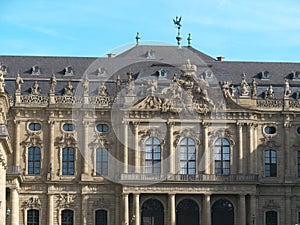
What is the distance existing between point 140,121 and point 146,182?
589 centimetres

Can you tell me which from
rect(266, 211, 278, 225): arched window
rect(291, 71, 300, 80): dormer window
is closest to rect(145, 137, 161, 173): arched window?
rect(266, 211, 278, 225): arched window

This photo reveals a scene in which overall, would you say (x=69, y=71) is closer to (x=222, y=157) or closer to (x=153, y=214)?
(x=153, y=214)

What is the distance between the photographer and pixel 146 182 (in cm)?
8862

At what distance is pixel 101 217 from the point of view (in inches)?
3556

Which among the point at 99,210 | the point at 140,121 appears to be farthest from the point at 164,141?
the point at 99,210

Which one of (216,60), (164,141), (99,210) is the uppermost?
(216,60)

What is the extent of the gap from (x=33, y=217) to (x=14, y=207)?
394 centimetres

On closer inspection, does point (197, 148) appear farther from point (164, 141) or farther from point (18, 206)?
point (18, 206)

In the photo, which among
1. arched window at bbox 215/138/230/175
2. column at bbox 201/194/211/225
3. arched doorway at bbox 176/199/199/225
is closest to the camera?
column at bbox 201/194/211/225

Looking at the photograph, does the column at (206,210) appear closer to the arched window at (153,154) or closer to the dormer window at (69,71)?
→ the arched window at (153,154)

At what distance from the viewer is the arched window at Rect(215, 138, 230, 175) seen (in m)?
92.1

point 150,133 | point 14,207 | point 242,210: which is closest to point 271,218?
point 242,210

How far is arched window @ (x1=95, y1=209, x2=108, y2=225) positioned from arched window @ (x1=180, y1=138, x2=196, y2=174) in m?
7.82

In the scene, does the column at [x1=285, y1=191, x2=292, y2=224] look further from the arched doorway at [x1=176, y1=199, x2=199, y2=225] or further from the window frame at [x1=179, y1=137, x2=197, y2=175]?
the window frame at [x1=179, y1=137, x2=197, y2=175]
